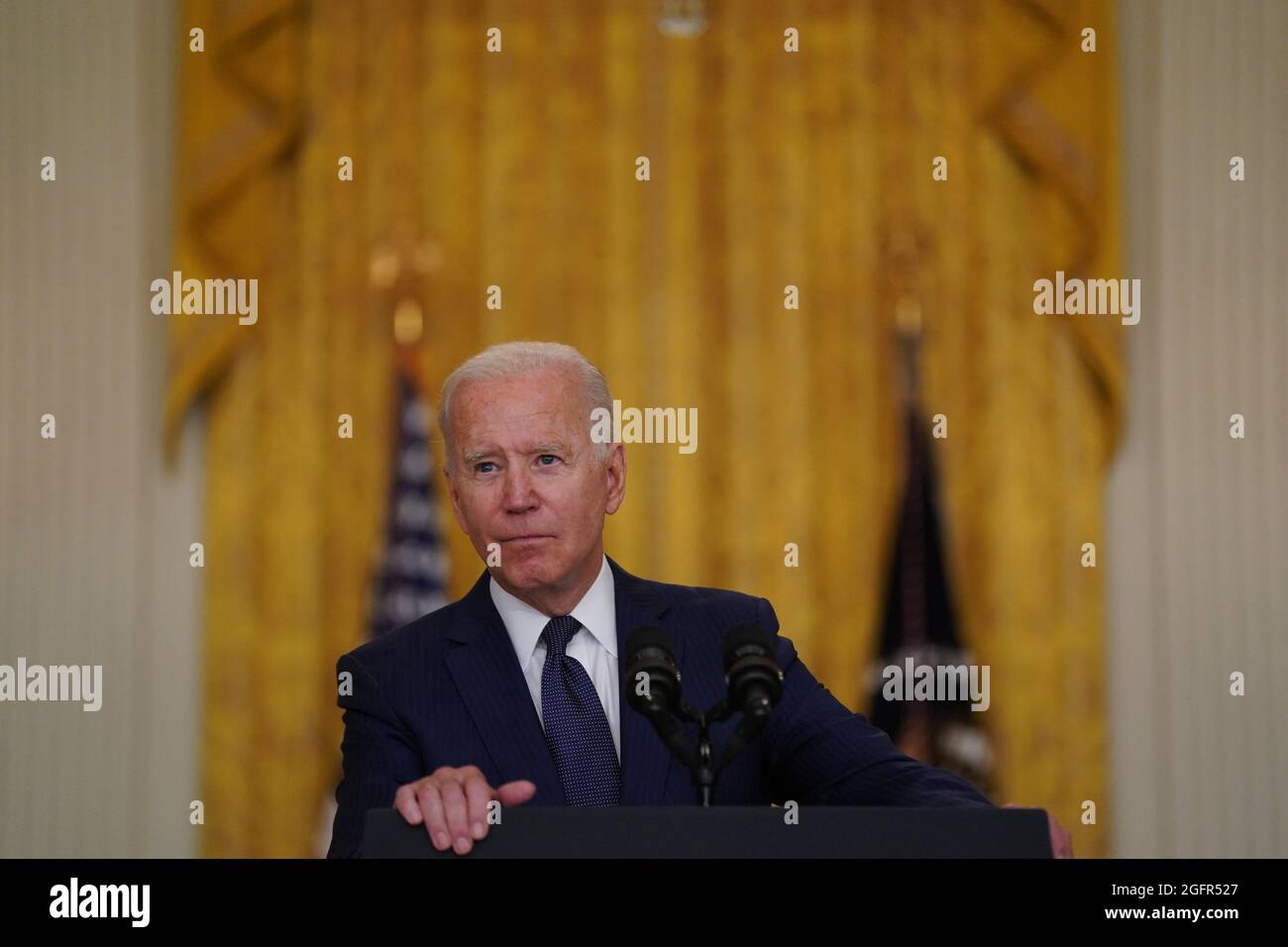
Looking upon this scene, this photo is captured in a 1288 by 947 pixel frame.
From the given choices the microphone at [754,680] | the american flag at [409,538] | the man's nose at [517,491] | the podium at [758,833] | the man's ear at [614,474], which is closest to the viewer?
the podium at [758,833]

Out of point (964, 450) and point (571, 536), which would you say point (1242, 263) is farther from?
point (571, 536)

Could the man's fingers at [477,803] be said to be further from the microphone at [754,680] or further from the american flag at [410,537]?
the american flag at [410,537]

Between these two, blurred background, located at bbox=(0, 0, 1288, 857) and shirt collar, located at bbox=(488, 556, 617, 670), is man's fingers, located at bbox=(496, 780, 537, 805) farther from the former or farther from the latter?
blurred background, located at bbox=(0, 0, 1288, 857)

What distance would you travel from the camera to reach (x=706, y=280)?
5.58m

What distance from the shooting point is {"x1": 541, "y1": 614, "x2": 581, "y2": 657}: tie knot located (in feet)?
8.75

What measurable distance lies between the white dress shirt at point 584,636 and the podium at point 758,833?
888mm

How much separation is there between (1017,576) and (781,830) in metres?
3.87

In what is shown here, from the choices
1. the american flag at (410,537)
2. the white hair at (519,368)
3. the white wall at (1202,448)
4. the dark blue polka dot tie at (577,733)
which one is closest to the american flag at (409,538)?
the american flag at (410,537)

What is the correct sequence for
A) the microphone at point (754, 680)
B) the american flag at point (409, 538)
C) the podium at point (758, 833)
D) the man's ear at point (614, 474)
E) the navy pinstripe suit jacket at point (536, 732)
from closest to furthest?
the podium at point (758, 833) < the microphone at point (754, 680) < the navy pinstripe suit jacket at point (536, 732) < the man's ear at point (614, 474) < the american flag at point (409, 538)

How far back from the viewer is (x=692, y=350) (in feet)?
18.1

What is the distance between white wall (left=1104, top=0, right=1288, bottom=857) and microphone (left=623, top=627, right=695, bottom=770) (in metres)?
3.90

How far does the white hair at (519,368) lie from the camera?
8.84 ft

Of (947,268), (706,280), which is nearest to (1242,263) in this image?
(947,268)

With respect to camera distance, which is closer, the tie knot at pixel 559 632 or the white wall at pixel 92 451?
the tie knot at pixel 559 632
